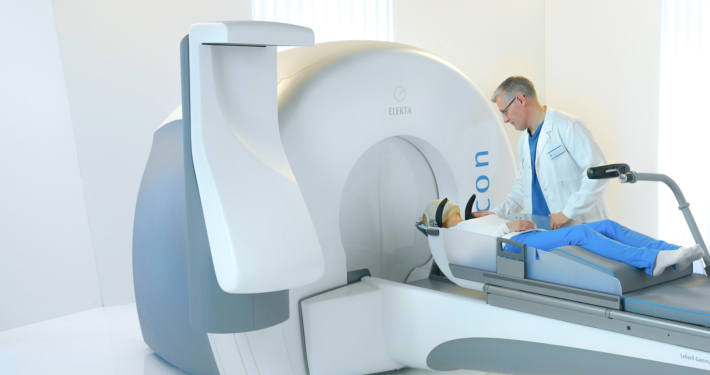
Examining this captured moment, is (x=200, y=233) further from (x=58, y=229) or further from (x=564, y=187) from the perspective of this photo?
(x=58, y=229)

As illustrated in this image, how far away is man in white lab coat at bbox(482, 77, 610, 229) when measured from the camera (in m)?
2.06

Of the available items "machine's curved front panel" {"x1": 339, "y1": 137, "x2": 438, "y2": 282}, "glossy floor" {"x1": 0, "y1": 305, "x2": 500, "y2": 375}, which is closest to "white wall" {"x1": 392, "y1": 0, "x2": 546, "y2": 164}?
"machine's curved front panel" {"x1": 339, "y1": 137, "x2": 438, "y2": 282}

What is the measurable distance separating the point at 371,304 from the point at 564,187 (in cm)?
89

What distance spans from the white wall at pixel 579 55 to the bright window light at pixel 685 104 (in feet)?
0.21

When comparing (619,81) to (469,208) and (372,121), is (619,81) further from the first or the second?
(372,121)

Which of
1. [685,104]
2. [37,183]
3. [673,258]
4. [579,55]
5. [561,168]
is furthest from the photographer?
[579,55]

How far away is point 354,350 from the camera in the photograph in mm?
1972

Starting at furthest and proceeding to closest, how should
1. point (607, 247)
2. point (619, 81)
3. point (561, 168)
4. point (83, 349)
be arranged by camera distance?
point (619, 81) < point (83, 349) < point (561, 168) < point (607, 247)

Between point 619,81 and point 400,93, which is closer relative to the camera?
point 400,93

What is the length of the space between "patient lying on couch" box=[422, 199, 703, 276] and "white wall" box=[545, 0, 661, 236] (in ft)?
8.06

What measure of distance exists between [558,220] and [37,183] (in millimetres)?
2667

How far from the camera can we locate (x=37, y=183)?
3.04 metres

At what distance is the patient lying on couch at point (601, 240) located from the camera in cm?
153

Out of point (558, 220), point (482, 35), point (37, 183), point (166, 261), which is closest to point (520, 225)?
point (558, 220)
